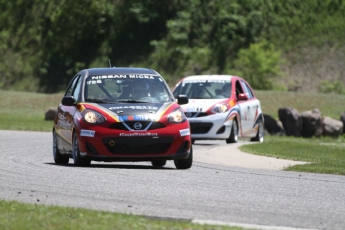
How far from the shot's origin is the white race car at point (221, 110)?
24.0m

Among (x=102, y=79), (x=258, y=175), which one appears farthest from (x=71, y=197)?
(x=102, y=79)

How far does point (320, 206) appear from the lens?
11086mm

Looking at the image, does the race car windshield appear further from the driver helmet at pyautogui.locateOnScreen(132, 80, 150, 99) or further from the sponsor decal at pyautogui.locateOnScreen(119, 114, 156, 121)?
the sponsor decal at pyautogui.locateOnScreen(119, 114, 156, 121)

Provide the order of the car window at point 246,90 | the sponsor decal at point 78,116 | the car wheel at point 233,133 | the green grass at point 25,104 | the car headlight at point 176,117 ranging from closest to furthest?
the car headlight at point 176,117 → the sponsor decal at point 78,116 → the car wheel at point 233,133 → the car window at point 246,90 → the green grass at point 25,104

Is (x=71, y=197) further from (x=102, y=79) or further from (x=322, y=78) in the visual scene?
(x=322, y=78)

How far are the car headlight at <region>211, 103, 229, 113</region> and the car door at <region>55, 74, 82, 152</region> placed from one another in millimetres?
6454

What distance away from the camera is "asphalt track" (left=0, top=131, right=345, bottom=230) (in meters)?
10.1

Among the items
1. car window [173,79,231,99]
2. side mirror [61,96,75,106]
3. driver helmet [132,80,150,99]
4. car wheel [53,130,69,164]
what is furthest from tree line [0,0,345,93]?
side mirror [61,96,75,106]

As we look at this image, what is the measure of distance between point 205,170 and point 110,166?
153 centimetres

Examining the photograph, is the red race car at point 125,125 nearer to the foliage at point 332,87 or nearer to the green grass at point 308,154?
the green grass at point 308,154

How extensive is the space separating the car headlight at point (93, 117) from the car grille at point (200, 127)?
321 inches

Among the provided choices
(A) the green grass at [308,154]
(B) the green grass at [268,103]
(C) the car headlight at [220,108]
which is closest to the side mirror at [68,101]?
(A) the green grass at [308,154]

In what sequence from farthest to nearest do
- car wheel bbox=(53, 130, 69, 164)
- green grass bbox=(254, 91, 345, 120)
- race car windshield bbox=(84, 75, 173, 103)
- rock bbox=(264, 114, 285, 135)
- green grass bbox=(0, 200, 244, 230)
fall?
green grass bbox=(254, 91, 345, 120) < rock bbox=(264, 114, 285, 135) < car wheel bbox=(53, 130, 69, 164) < race car windshield bbox=(84, 75, 173, 103) < green grass bbox=(0, 200, 244, 230)

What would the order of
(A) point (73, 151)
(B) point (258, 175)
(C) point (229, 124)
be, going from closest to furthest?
(B) point (258, 175), (A) point (73, 151), (C) point (229, 124)
